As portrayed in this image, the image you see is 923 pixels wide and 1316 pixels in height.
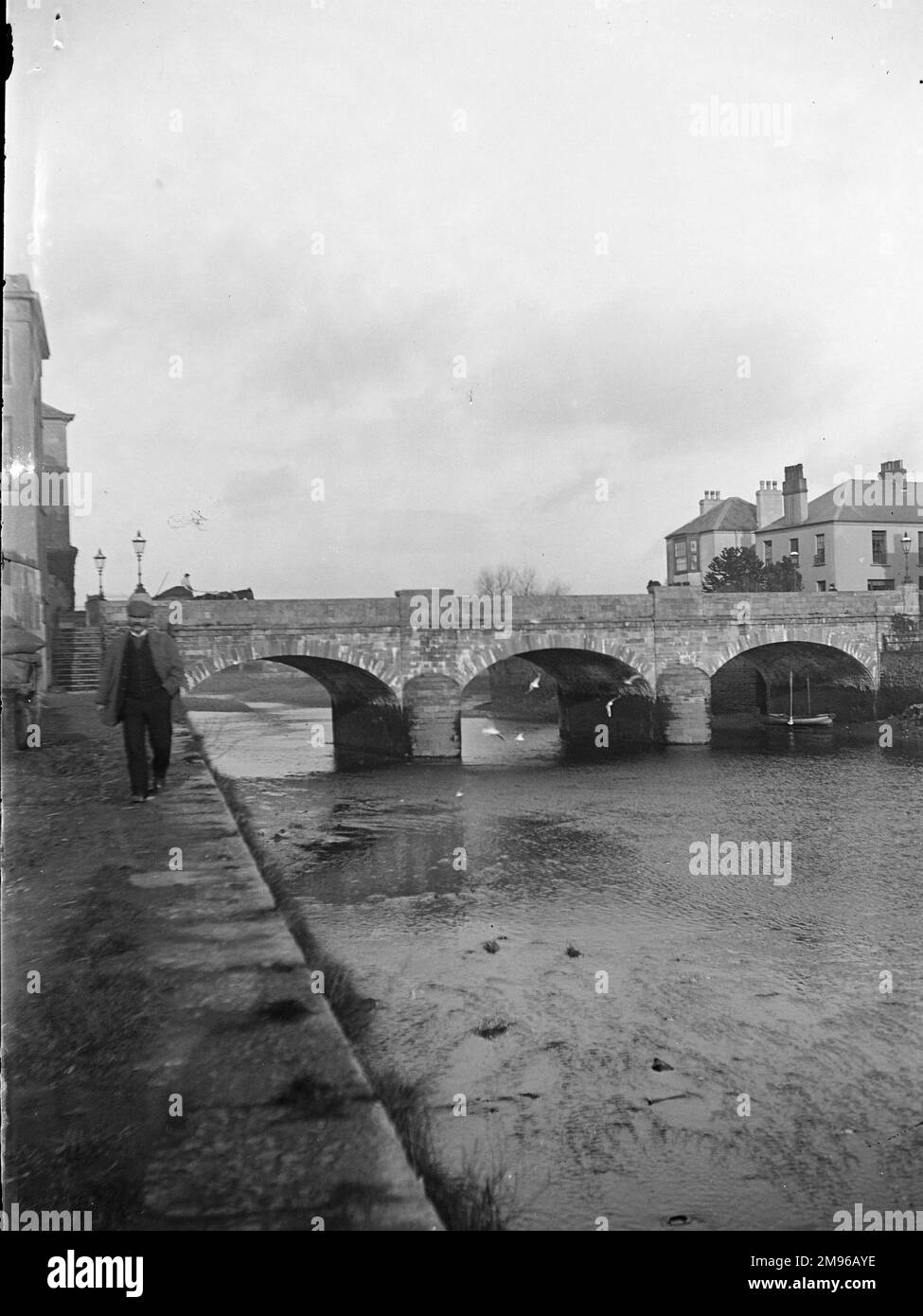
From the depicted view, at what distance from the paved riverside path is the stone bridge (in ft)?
64.6

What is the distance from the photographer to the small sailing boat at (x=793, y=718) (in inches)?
1337

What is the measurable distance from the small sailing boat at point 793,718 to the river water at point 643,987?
40.9ft

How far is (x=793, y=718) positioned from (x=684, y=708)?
20.7 ft

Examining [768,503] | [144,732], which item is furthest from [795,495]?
[144,732]

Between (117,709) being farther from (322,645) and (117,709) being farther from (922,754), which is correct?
(922,754)

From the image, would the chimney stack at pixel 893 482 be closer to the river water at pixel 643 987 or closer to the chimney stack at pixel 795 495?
the chimney stack at pixel 795 495

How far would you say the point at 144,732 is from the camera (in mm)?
6699

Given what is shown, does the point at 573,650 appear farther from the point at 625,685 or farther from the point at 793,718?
the point at 793,718

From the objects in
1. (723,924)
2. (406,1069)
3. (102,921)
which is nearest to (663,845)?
(723,924)

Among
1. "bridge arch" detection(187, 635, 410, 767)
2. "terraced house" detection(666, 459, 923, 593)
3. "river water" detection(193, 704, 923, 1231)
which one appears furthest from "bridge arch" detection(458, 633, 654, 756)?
"terraced house" detection(666, 459, 923, 593)

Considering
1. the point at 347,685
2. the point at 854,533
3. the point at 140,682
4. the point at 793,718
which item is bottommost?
the point at 793,718

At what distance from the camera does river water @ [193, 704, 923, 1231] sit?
617 centimetres
